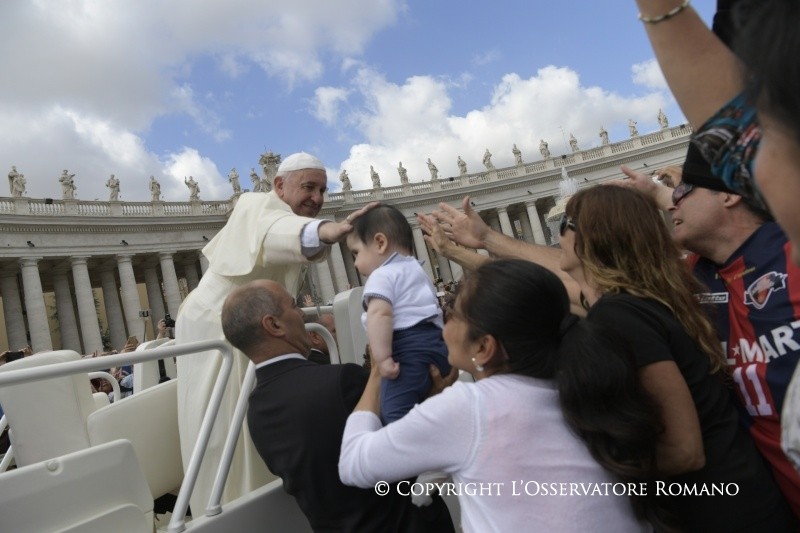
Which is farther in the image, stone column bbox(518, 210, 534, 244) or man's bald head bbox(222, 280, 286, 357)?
stone column bbox(518, 210, 534, 244)

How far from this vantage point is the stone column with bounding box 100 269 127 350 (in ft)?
102

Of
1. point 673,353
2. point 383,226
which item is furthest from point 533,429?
point 383,226

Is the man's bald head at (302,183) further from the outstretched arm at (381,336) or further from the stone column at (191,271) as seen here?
the stone column at (191,271)

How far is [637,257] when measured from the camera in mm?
1954

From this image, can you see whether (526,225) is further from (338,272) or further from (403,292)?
(403,292)

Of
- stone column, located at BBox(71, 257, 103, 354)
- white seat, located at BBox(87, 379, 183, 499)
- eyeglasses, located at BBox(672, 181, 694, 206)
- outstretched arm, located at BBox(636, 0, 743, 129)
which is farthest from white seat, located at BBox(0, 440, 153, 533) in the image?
stone column, located at BBox(71, 257, 103, 354)

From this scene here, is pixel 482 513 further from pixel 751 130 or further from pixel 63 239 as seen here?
pixel 63 239

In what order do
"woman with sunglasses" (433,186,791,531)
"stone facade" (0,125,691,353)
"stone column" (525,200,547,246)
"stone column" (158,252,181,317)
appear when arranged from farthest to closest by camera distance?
"stone column" (525,200,547,246) < "stone column" (158,252,181,317) < "stone facade" (0,125,691,353) < "woman with sunglasses" (433,186,791,531)

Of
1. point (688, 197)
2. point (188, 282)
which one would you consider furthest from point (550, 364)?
point (188, 282)

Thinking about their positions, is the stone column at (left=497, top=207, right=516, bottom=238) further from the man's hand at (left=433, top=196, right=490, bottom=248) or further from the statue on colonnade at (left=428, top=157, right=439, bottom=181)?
the man's hand at (left=433, top=196, right=490, bottom=248)

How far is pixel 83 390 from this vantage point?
3.52m

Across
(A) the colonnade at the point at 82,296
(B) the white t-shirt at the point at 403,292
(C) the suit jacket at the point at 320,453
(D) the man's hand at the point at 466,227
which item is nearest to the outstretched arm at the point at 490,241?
(D) the man's hand at the point at 466,227

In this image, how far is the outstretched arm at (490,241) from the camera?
3.27m

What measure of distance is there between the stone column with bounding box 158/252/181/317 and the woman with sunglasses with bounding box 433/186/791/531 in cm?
3278
